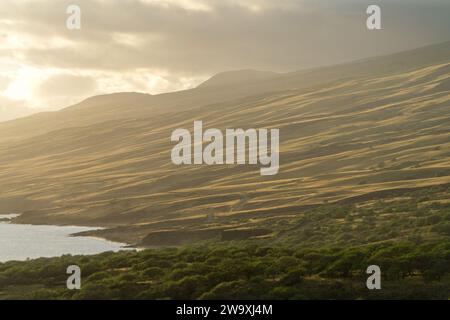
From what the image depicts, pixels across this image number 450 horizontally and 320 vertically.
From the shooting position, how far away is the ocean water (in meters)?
114

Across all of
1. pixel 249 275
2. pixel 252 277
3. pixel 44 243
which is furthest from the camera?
pixel 44 243

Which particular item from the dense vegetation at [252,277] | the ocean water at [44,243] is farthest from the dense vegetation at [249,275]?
the ocean water at [44,243]

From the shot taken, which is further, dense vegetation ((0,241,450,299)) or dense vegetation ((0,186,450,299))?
dense vegetation ((0,186,450,299))

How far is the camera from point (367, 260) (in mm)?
55625

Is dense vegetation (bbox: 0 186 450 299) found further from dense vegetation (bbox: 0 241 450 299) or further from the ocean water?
the ocean water

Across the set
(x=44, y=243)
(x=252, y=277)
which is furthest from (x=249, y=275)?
(x=44, y=243)

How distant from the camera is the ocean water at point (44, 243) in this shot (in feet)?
374

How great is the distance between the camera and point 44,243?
13138cm

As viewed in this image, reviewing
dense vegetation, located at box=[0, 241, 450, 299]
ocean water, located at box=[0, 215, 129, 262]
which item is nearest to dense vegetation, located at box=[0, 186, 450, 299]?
dense vegetation, located at box=[0, 241, 450, 299]

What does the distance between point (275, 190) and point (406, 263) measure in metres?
118

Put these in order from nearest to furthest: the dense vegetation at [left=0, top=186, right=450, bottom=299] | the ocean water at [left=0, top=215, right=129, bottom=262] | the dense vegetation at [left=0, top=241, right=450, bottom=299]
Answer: the dense vegetation at [left=0, top=241, right=450, bottom=299] < the dense vegetation at [left=0, top=186, right=450, bottom=299] < the ocean water at [left=0, top=215, right=129, bottom=262]

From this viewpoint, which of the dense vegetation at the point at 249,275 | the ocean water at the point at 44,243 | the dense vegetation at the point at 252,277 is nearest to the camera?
the dense vegetation at the point at 252,277

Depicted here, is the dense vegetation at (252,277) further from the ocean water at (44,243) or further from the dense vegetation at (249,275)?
the ocean water at (44,243)

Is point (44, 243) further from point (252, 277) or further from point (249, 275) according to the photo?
point (252, 277)
